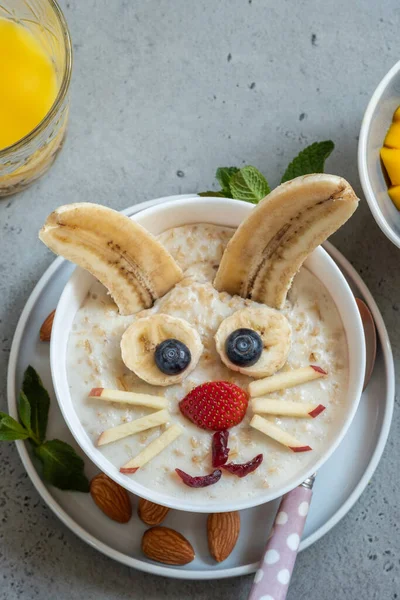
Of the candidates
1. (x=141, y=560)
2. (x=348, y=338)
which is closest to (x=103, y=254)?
(x=348, y=338)

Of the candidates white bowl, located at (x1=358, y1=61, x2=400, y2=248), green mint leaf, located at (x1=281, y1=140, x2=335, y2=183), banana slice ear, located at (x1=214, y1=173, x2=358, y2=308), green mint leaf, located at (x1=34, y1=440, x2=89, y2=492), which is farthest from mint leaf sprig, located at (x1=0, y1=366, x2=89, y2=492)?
white bowl, located at (x1=358, y1=61, x2=400, y2=248)

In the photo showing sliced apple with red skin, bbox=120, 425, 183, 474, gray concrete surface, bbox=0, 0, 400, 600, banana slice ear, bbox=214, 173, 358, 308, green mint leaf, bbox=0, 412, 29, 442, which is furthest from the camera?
gray concrete surface, bbox=0, 0, 400, 600

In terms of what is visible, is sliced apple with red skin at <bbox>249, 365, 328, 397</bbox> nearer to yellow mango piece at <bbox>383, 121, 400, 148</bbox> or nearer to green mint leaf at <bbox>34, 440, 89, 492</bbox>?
green mint leaf at <bbox>34, 440, 89, 492</bbox>

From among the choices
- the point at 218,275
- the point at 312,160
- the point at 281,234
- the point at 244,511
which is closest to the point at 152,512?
the point at 244,511

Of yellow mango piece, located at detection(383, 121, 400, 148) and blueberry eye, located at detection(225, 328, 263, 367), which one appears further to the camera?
yellow mango piece, located at detection(383, 121, 400, 148)

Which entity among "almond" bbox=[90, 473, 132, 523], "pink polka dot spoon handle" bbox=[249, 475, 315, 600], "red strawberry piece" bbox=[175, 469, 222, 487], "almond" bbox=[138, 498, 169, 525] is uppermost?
"red strawberry piece" bbox=[175, 469, 222, 487]

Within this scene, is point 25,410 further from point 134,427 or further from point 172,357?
point 172,357
